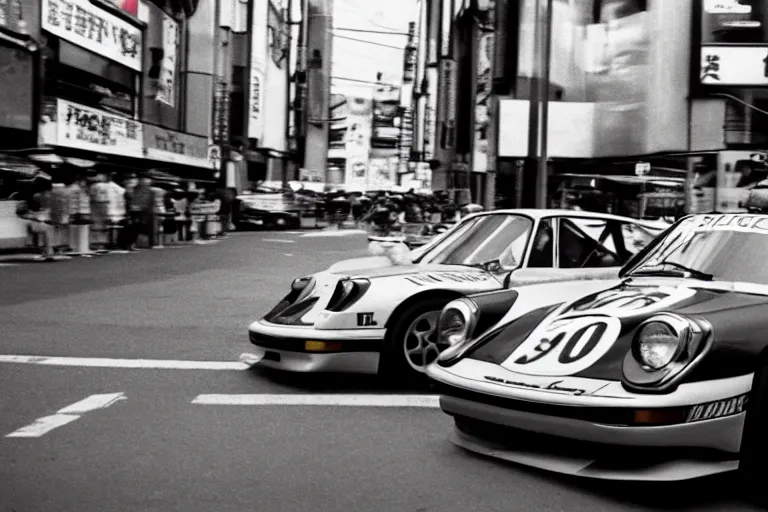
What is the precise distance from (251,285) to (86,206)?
7.17 metres

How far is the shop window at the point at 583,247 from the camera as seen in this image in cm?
735

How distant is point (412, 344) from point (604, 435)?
2.69 metres

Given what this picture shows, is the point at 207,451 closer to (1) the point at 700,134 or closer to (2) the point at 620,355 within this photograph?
(2) the point at 620,355

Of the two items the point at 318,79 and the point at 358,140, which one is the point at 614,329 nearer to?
the point at 318,79

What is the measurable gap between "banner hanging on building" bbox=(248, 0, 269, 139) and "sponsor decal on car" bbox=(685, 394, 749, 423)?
2217 inches

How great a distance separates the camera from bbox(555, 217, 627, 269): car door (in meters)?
7.35

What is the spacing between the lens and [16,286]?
1378 cm

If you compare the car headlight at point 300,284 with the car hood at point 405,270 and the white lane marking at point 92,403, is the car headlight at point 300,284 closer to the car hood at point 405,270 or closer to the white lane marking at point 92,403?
the car hood at point 405,270

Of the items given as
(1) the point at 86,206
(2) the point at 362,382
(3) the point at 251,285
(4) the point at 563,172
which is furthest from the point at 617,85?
(2) the point at 362,382

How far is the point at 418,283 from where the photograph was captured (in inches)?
264

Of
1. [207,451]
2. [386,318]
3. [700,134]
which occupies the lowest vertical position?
[207,451]

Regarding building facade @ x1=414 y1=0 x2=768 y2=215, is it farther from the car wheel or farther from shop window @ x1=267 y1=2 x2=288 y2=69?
shop window @ x1=267 y1=2 x2=288 y2=69

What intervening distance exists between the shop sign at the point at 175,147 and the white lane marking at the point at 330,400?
1151 inches

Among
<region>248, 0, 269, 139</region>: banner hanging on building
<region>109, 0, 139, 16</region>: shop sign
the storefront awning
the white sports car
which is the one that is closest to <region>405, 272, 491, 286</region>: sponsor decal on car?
the white sports car
